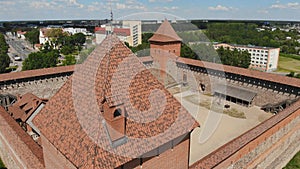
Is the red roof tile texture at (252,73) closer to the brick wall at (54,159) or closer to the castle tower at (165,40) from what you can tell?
the castle tower at (165,40)

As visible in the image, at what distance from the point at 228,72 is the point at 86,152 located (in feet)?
63.0

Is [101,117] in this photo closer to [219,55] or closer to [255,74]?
[255,74]

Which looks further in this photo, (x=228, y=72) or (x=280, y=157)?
(x=228, y=72)

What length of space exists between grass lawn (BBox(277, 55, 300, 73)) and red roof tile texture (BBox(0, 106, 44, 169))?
A: 145 ft

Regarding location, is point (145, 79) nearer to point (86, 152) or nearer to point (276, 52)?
point (86, 152)

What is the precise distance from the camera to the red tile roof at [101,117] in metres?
5.64

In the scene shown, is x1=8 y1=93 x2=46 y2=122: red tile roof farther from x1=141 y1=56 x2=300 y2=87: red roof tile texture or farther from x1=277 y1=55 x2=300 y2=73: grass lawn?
x1=277 y1=55 x2=300 y2=73: grass lawn

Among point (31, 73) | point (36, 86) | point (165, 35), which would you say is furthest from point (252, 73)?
point (31, 73)

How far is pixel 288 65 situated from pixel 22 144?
50640 millimetres

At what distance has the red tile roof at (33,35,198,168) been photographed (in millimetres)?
5645

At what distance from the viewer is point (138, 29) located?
59.2 meters

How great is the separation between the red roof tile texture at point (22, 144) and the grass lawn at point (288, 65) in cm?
4410

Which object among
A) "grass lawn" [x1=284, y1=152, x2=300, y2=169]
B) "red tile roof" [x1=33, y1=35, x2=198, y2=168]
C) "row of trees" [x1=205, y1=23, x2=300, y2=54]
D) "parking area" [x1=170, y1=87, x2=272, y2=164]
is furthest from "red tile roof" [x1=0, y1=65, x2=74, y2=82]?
"row of trees" [x1=205, y1=23, x2=300, y2=54]

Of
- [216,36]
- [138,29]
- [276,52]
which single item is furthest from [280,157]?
[216,36]
